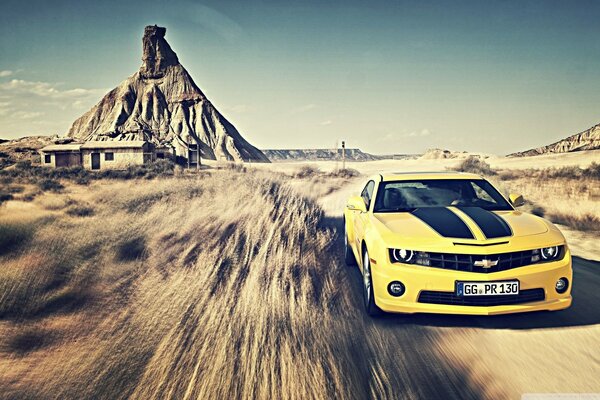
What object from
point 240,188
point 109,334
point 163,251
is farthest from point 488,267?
point 240,188

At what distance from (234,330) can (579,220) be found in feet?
34.8

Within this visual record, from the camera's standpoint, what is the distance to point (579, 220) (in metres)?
11.5

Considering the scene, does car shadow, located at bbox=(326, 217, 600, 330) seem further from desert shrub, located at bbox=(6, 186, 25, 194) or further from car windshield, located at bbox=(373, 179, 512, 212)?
desert shrub, located at bbox=(6, 186, 25, 194)

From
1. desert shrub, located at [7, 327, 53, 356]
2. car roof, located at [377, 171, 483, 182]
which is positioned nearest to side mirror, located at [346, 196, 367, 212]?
car roof, located at [377, 171, 483, 182]

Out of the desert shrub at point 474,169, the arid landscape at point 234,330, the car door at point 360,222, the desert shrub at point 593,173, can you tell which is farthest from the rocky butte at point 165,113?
the car door at point 360,222

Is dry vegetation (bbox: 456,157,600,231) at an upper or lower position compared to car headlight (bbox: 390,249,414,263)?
lower

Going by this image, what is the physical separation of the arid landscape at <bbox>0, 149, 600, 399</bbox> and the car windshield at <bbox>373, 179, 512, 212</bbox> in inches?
46.7

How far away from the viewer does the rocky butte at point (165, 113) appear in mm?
87188

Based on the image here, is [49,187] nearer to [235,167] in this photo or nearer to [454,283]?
[454,283]

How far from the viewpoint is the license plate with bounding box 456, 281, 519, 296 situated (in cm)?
406

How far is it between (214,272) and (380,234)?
8.68 ft

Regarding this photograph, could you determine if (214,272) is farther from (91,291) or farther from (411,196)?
(411,196)

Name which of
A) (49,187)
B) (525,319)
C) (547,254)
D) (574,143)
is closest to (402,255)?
(547,254)

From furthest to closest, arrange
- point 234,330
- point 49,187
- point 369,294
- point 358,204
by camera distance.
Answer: point 49,187
point 358,204
point 369,294
point 234,330
